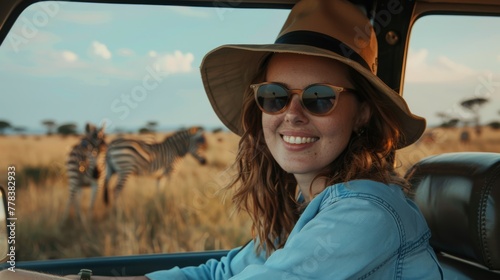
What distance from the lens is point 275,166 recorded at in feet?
6.76

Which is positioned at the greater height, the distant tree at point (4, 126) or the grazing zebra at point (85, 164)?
the distant tree at point (4, 126)

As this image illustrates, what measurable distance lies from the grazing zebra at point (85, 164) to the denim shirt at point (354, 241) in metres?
3.72

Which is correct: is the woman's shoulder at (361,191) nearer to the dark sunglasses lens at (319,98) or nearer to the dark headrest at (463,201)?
the dark sunglasses lens at (319,98)

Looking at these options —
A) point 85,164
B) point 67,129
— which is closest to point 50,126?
point 67,129

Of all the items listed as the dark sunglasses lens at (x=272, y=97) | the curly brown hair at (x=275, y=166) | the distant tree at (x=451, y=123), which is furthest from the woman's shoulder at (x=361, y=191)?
the distant tree at (x=451, y=123)

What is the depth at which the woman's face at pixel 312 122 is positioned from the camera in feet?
5.71

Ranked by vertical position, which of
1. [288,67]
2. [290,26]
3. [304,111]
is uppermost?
[290,26]

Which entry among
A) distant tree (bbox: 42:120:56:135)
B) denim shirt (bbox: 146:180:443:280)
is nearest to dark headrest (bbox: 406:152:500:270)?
denim shirt (bbox: 146:180:443:280)

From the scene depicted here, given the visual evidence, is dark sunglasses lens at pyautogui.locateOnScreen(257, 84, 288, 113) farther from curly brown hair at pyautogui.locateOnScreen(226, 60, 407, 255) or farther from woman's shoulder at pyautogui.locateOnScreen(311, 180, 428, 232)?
woman's shoulder at pyautogui.locateOnScreen(311, 180, 428, 232)

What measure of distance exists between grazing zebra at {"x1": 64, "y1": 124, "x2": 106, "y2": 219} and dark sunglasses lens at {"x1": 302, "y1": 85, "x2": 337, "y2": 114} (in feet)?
11.6

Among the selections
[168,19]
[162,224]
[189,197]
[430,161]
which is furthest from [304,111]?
[189,197]

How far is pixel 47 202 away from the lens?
16.3 feet

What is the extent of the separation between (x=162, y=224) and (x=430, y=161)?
281 centimetres

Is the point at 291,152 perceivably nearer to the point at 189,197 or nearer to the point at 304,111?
the point at 304,111
